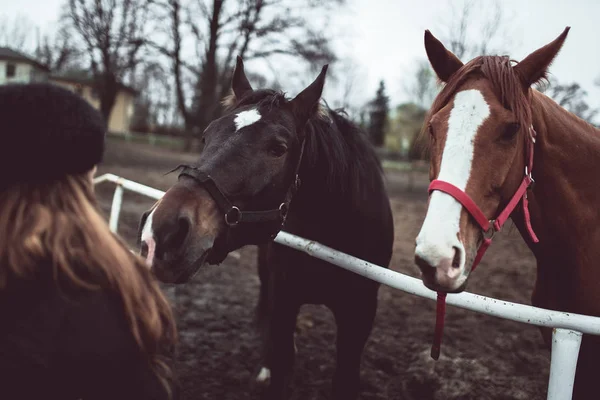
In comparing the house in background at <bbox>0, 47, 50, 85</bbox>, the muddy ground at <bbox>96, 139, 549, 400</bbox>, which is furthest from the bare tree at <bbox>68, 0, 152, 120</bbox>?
the house in background at <bbox>0, 47, 50, 85</bbox>

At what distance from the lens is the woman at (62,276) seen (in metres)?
1.06

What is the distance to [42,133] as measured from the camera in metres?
1.11

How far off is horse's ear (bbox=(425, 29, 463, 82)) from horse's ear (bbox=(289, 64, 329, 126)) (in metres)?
0.61

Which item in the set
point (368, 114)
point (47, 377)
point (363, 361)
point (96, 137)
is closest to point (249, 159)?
point (96, 137)

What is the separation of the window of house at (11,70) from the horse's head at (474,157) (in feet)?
189

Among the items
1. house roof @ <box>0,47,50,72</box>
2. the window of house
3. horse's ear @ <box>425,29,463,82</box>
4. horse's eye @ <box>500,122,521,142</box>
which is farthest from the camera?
the window of house

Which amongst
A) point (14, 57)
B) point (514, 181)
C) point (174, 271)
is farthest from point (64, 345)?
point (14, 57)

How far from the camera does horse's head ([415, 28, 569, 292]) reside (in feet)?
4.80

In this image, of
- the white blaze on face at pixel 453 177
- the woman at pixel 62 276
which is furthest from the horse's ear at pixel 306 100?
the woman at pixel 62 276

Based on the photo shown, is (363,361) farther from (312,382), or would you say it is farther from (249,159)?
(249,159)

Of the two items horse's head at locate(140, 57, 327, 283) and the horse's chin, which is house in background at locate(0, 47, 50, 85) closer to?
horse's head at locate(140, 57, 327, 283)

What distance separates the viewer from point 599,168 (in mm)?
1969

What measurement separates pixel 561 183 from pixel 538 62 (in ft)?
1.88

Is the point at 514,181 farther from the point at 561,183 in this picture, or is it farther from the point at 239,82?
the point at 239,82
